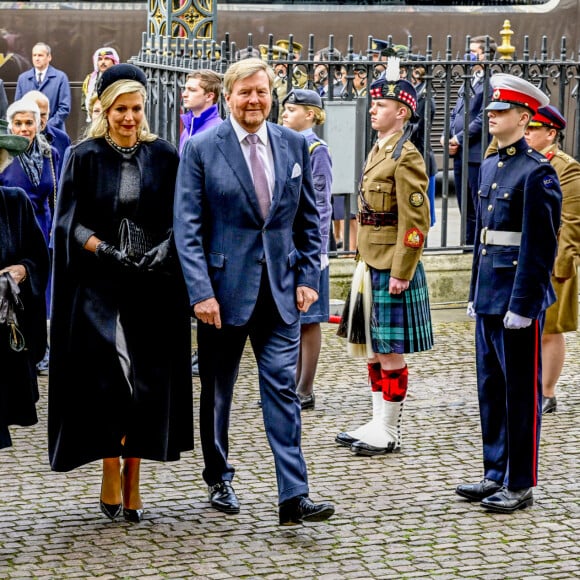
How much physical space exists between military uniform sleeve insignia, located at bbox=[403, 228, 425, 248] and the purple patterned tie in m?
1.19

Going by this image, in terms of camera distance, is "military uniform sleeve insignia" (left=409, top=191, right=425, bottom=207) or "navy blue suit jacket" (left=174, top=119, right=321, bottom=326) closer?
"navy blue suit jacket" (left=174, top=119, right=321, bottom=326)

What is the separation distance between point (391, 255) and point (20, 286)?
1994 millimetres

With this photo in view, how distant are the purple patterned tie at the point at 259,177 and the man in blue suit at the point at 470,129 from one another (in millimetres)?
5190

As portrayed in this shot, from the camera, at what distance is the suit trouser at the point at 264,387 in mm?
6027

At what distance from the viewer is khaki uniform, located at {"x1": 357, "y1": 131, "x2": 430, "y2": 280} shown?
7.07 metres

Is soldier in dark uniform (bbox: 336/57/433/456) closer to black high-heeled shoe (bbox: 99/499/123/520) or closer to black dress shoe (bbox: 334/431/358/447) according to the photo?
black dress shoe (bbox: 334/431/358/447)

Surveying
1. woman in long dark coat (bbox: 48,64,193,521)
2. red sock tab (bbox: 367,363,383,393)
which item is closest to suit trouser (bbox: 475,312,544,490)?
red sock tab (bbox: 367,363,383,393)

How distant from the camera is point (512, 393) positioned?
20.7ft

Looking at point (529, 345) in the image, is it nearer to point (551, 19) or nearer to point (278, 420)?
point (278, 420)

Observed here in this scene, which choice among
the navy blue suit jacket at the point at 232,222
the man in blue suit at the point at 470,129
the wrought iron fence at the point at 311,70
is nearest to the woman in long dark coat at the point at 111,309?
the navy blue suit jacket at the point at 232,222

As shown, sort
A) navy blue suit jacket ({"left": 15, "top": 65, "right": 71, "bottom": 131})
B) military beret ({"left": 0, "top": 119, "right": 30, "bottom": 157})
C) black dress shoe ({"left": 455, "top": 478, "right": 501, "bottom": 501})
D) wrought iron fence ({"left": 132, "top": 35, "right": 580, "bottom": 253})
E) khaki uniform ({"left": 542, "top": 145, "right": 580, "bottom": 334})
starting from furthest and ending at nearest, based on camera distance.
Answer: navy blue suit jacket ({"left": 15, "top": 65, "right": 71, "bottom": 131})
wrought iron fence ({"left": 132, "top": 35, "right": 580, "bottom": 253})
khaki uniform ({"left": 542, "top": 145, "right": 580, "bottom": 334})
black dress shoe ({"left": 455, "top": 478, "right": 501, "bottom": 501})
military beret ({"left": 0, "top": 119, "right": 30, "bottom": 157})

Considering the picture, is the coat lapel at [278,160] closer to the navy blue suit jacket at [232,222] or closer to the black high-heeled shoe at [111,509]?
the navy blue suit jacket at [232,222]

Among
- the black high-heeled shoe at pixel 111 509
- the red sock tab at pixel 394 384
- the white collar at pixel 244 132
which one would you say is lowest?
the black high-heeled shoe at pixel 111 509

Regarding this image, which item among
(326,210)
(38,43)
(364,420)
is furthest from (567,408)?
(38,43)
